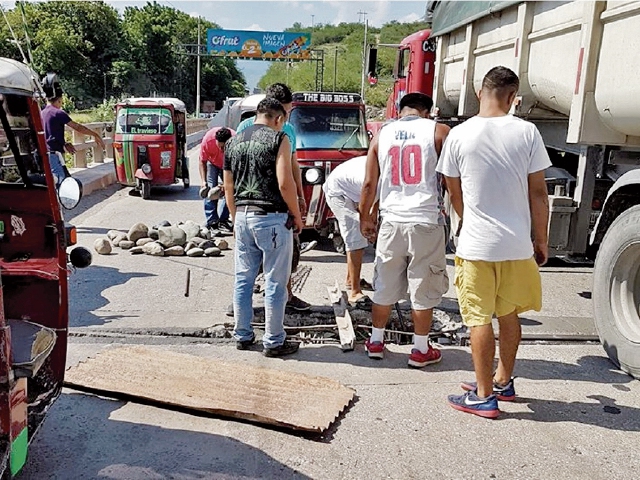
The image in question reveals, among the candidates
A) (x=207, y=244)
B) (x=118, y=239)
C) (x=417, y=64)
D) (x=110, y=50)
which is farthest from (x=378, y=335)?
(x=110, y=50)

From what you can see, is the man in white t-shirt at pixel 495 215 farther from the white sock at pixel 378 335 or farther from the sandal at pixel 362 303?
the sandal at pixel 362 303

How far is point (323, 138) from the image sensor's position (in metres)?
8.80

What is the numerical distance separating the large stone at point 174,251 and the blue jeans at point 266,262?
135 inches

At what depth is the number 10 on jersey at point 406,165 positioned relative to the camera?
176 inches

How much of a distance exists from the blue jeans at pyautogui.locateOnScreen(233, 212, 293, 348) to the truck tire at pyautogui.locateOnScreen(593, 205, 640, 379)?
7.73 ft

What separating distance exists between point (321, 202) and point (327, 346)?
126 inches

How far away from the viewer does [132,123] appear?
13.0m

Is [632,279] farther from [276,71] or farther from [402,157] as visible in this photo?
[276,71]

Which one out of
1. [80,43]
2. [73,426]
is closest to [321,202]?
[73,426]

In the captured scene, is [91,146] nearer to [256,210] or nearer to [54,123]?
[54,123]

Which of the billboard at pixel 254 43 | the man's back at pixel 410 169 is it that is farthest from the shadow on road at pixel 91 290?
the billboard at pixel 254 43

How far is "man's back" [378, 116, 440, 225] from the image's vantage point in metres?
4.46

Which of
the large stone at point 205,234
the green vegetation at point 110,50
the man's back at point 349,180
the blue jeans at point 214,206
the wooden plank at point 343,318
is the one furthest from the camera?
the green vegetation at point 110,50

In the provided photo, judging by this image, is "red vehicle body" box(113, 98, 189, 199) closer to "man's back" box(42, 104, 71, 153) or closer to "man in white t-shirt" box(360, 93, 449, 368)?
"man's back" box(42, 104, 71, 153)
